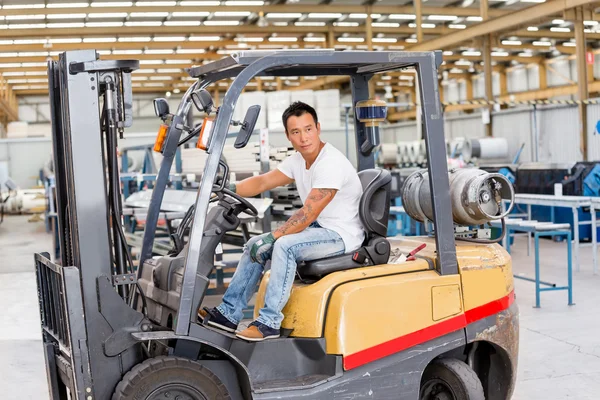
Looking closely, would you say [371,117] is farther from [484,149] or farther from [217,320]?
[484,149]

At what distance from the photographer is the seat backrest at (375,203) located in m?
4.38

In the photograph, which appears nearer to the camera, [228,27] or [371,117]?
[371,117]

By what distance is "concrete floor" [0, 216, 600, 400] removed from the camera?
5.71 m

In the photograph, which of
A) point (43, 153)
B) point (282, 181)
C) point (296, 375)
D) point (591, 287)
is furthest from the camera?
point (43, 153)

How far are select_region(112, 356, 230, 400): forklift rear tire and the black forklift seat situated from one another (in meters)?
0.81

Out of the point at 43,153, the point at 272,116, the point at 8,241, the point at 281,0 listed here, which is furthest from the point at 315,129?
the point at 43,153

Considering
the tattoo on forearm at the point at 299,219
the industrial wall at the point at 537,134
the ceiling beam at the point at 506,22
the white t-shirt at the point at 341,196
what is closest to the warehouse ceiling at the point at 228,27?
the ceiling beam at the point at 506,22

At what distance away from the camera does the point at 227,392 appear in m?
3.92

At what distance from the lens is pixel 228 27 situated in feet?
78.7

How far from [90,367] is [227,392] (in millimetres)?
670

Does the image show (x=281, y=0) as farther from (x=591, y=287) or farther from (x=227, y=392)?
(x=227, y=392)

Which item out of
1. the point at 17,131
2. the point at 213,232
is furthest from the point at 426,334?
the point at 17,131

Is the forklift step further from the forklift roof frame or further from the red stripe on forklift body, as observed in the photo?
the forklift roof frame

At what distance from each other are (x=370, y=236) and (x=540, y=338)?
3.35 metres
